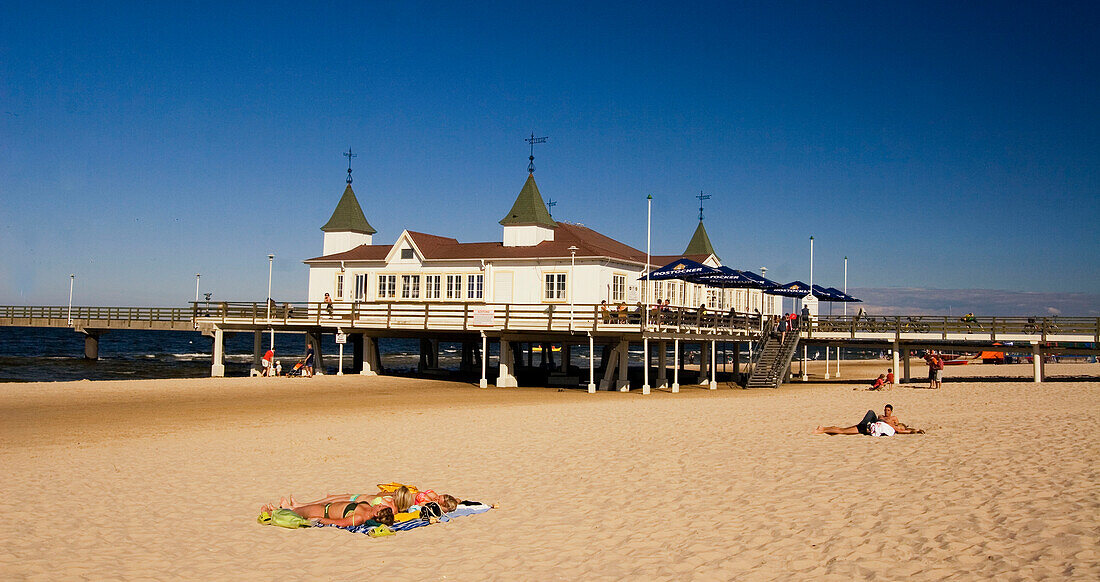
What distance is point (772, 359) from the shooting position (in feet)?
109

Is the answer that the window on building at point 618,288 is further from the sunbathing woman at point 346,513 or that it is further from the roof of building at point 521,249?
the sunbathing woman at point 346,513

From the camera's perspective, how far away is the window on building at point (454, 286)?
3559 centimetres

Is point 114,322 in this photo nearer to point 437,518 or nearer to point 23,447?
point 23,447

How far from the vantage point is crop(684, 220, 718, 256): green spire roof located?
47.8m

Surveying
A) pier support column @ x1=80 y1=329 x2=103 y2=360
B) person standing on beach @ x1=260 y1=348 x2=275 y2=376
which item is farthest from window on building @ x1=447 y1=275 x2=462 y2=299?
pier support column @ x1=80 y1=329 x2=103 y2=360

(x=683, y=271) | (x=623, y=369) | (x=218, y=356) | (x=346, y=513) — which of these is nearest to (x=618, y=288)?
(x=623, y=369)

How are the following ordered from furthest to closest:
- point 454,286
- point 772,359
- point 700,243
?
point 700,243
point 454,286
point 772,359

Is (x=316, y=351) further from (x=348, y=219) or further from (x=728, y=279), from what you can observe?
(x=728, y=279)

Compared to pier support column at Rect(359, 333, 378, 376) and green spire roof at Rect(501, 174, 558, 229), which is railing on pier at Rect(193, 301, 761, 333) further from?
green spire roof at Rect(501, 174, 558, 229)

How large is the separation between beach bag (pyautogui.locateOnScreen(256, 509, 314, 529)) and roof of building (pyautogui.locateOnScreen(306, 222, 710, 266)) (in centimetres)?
2311

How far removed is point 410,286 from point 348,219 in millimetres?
6178

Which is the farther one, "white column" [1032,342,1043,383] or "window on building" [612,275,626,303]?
"window on building" [612,275,626,303]

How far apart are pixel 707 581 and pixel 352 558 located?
3481 millimetres

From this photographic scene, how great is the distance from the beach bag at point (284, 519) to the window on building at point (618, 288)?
943 inches
